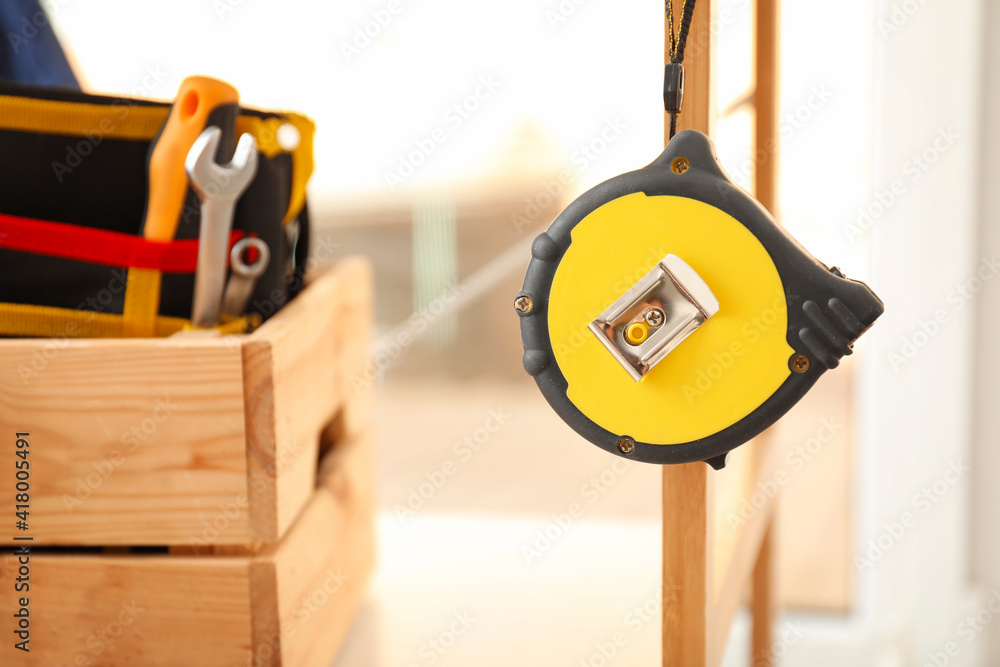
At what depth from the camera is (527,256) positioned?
1076mm

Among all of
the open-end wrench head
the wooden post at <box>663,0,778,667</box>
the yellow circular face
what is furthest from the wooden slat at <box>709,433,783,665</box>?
the open-end wrench head

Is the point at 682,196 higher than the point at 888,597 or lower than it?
higher

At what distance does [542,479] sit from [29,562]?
137 cm

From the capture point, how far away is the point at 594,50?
1955 mm

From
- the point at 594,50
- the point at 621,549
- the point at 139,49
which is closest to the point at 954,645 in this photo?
→ the point at 621,549

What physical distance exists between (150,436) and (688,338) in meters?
0.30

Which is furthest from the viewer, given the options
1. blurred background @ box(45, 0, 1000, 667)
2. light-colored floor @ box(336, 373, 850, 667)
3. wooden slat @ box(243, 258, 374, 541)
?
blurred background @ box(45, 0, 1000, 667)

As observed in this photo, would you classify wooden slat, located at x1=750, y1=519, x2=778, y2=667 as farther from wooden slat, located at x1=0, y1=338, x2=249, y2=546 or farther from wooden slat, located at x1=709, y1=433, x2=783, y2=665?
wooden slat, located at x1=0, y1=338, x2=249, y2=546

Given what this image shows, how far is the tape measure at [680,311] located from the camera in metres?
0.33

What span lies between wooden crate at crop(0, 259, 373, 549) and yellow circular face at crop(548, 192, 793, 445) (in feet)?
0.60

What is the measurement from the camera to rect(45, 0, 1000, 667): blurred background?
28.1 inches

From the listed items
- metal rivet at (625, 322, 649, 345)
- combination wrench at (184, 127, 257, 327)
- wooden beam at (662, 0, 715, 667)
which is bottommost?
wooden beam at (662, 0, 715, 667)

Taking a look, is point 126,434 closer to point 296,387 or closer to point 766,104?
point 296,387

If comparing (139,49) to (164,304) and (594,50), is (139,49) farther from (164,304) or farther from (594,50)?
(164,304)
